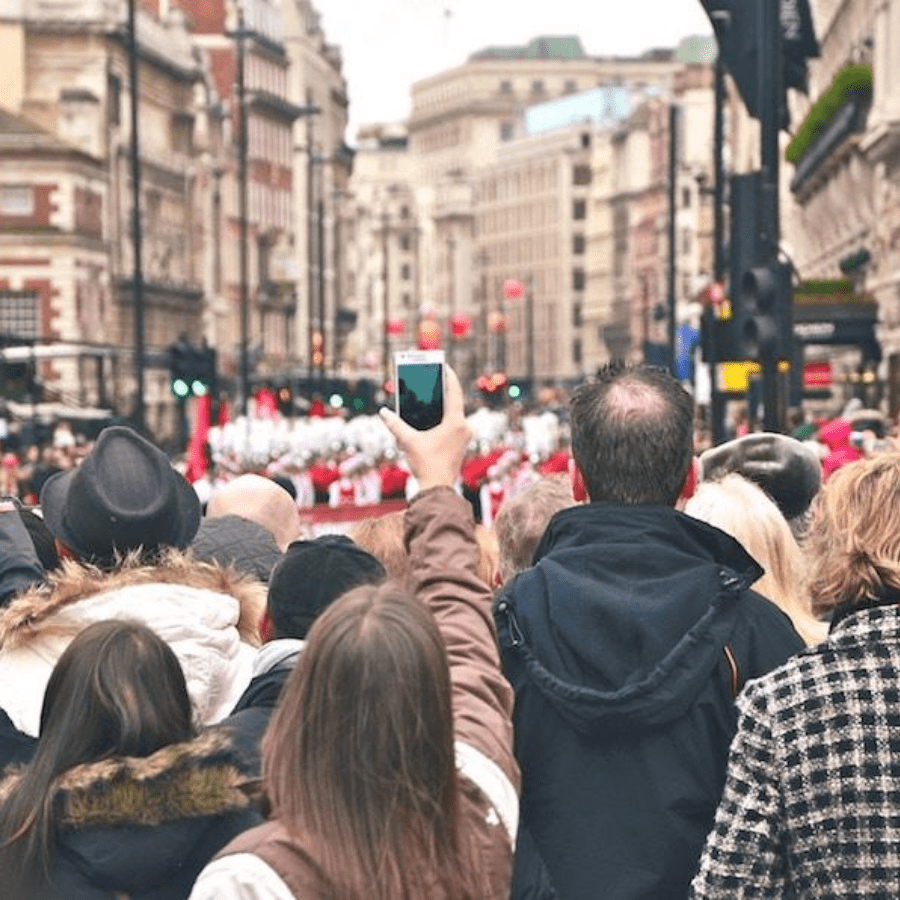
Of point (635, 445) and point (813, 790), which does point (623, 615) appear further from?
point (813, 790)

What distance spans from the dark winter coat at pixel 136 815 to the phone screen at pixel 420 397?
2.30 ft

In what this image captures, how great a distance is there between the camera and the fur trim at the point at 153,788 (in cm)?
507

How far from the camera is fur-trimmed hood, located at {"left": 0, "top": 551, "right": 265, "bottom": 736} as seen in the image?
6.03 meters

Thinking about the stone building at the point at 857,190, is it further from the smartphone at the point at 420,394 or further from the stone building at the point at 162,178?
the smartphone at the point at 420,394

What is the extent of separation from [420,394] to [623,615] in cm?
65

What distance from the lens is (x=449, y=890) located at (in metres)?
4.59

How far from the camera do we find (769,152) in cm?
1862

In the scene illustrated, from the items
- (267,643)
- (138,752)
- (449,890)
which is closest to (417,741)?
(449,890)

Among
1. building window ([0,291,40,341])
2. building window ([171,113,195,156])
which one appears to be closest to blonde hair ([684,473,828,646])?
building window ([0,291,40,341])

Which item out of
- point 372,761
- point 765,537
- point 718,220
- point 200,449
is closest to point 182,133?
point 718,220

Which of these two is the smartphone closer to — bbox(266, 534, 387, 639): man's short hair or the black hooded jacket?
bbox(266, 534, 387, 639): man's short hair

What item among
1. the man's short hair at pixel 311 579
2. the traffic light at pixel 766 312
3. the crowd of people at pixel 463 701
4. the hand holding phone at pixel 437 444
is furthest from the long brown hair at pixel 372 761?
the traffic light at pixel 766 312

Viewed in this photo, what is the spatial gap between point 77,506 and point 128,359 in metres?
83.9

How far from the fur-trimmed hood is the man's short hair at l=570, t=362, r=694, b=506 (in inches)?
29.6
